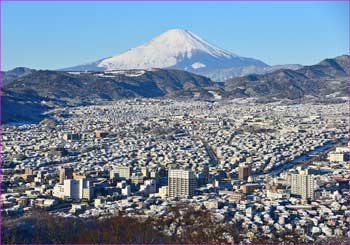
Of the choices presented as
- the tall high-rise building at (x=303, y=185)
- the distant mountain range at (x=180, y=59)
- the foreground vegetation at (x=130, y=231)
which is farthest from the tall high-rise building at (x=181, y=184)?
the distant mountain range at (x=180, y=59)

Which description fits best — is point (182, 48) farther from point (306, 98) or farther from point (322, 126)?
point (322, 126)

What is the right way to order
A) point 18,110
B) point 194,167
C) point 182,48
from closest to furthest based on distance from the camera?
point 194,167, point 18,110, point 182,48

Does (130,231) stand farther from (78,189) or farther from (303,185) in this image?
(303,185)

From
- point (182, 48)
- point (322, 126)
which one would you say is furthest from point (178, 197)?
point (182, 48)

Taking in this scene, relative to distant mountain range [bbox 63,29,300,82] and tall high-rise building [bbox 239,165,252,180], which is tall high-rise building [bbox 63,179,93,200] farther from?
distant mountain range [bbox 63,29,300,82]

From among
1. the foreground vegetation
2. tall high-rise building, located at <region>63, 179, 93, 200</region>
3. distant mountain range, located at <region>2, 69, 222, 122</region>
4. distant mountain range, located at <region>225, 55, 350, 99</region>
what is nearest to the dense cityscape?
tall high-rise building, located at <region>63, 179, 93, 200</region>

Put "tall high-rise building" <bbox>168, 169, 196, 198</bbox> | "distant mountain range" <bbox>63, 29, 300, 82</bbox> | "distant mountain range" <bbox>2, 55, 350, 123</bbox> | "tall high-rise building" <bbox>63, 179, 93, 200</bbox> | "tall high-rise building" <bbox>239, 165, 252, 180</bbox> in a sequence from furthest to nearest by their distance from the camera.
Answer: "distant mountain range" <bbox>63, 29, 300, 82</bbox>
"distant mountain range" <bbox>2, 55, 350, 123</bbox>
"tall high-rise building" <bbox>239, 165, 252, 180</bbox>
"tall high-rise building" <bbox>168, 169, 196, 198</bbox>
"tall high-rise building" <bbox>63, 179, 93, 200</bbox>

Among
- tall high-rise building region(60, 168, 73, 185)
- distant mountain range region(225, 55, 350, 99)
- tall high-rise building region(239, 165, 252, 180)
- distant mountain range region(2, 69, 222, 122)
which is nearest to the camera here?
tall high-rise building region(60, 168, 73, 185)
